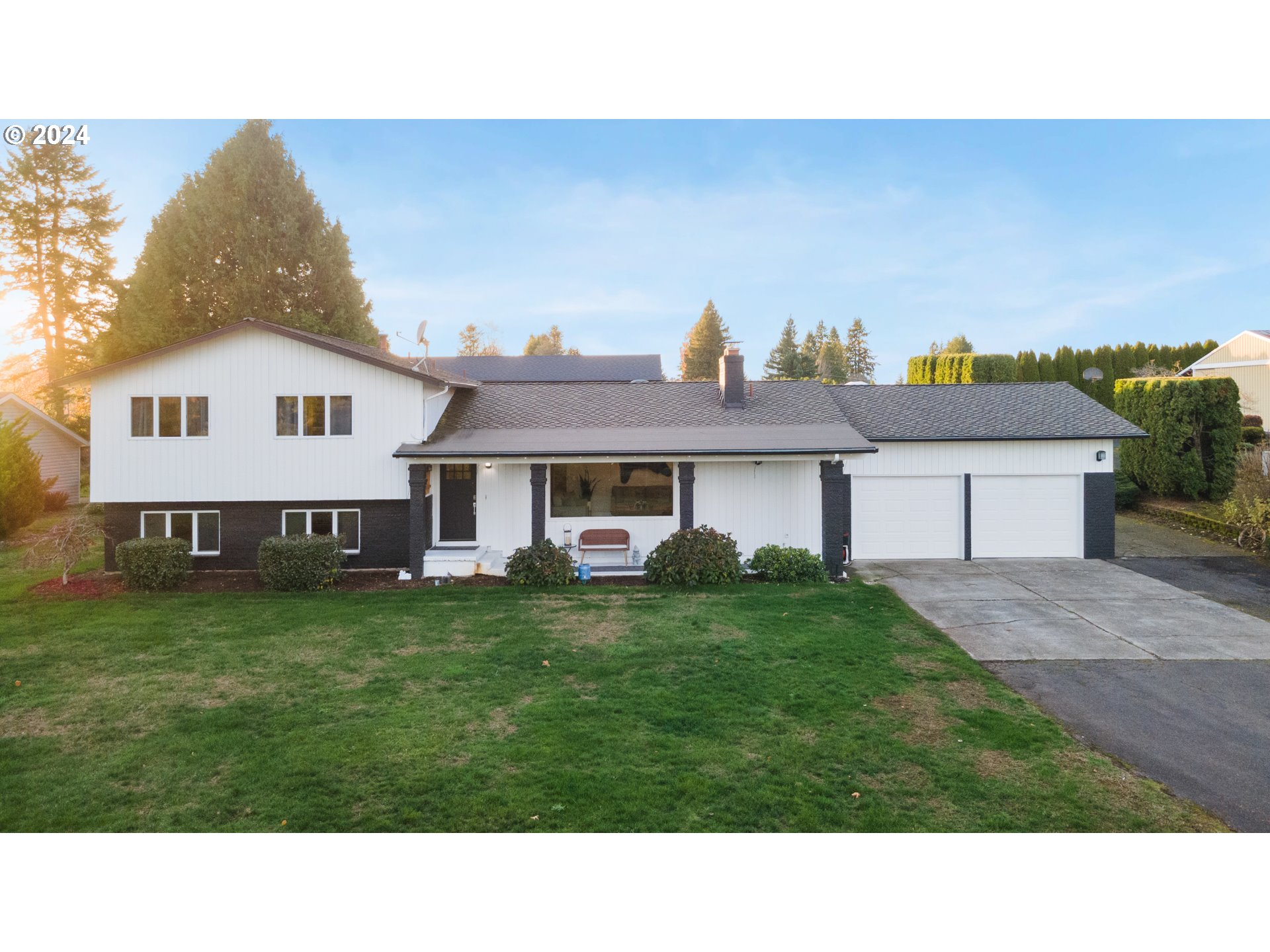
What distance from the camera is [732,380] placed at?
677 inches

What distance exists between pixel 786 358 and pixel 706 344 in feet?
28.7

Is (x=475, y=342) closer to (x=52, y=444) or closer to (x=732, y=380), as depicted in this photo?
(x=52, y=444)

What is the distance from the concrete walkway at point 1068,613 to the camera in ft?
31.8

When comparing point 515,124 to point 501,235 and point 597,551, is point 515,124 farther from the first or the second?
point 501,235

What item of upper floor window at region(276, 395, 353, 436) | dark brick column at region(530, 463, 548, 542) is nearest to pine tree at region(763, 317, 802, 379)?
dark brick column at region(530, 463, 548, 542)

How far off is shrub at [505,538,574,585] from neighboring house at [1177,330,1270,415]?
3513 cm

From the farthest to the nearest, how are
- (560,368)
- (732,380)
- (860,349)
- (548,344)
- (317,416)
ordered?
(860,349) < (548,344) < (560,368) < (732,380) < (317,416)

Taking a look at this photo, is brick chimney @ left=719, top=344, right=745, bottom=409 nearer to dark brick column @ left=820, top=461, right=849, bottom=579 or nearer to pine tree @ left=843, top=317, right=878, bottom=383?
dark brick column @ left=820, top=461, right=849, bottom=579

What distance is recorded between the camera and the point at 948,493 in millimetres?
16797

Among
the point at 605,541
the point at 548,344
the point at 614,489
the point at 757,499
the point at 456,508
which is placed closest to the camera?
the point at 605,541

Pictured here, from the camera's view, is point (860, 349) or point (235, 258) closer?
point (235, 258)

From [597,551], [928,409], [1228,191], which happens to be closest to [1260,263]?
[1228,191]

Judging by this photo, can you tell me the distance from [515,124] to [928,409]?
1288 cm

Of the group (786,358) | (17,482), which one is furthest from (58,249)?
(786,358)
